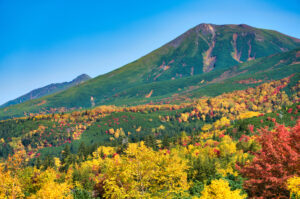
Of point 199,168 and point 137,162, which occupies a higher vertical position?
point 137,162

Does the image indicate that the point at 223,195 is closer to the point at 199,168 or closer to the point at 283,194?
the point at 283,194

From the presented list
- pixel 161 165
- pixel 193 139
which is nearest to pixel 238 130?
pixel 193 139

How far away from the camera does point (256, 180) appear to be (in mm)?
28219

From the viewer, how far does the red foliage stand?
2720 cm

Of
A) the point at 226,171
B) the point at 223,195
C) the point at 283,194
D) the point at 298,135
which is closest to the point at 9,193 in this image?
the point at 223,195

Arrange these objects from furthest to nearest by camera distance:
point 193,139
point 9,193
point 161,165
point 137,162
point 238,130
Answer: point 238,130, point 193,139, point 9,193, point 161,165, point 137,162

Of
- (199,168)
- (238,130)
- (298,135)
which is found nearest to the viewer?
(298,135)

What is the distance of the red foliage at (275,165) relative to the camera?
27203mm

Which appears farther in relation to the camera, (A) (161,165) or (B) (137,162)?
(A) (161,165)

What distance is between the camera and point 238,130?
159 meters

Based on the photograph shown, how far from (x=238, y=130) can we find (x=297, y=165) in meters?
140

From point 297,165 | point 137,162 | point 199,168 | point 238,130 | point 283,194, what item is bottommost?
point 238,130

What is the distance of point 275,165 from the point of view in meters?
27.5

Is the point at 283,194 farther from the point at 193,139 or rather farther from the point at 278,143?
the point at 193,139
